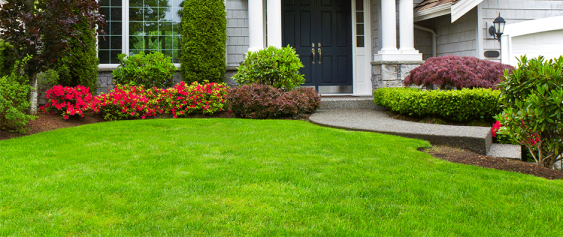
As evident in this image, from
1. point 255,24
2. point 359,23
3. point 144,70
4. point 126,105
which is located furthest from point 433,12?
point 126,105

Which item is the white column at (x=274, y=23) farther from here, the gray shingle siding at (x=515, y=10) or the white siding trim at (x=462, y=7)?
the gray shingle siding at (x=515, y=10)

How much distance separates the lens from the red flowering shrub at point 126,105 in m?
7.67

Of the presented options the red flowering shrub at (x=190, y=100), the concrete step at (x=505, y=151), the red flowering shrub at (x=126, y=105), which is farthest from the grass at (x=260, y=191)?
the red flowering shrub at (x=190, y=100)

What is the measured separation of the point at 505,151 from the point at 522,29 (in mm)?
5322

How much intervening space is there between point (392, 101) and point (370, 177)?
4.66 m

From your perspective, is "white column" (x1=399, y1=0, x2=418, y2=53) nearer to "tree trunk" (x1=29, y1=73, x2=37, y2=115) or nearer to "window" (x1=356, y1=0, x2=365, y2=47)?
"window" (x1=356, y1=0, x2=365, y2=47)

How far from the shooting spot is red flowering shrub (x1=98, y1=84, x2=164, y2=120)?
7668 mm

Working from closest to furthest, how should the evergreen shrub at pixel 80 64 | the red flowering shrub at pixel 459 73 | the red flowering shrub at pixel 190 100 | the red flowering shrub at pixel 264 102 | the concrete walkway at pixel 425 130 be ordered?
the concrete walkway at pixel 425 130 → the red flowering shrub at pixel 264 102 → the red flowering shrub at pixel 459 73 → the red flowering shrub at pixel 190 100 → the evergreen shrub at pixel 80 64

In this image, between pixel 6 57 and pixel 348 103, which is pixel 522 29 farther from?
pixel 6 57

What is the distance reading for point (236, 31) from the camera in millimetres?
10031

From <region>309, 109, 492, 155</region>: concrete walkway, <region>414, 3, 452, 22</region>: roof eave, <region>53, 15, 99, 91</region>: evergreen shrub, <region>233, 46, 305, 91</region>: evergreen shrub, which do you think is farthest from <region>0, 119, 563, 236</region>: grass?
<region>414, 3, 452, 22</region>: roof eave

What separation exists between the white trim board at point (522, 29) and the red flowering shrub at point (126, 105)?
7467 millimetres

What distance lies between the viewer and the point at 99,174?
12.0 feet

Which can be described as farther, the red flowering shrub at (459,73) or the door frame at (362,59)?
the door frame at (362,59)
